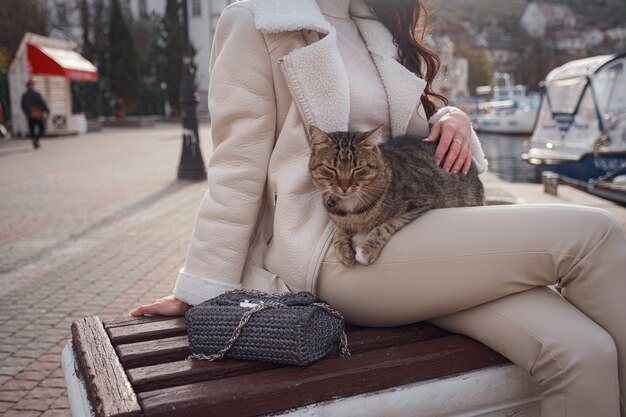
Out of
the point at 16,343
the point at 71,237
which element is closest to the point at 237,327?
the point at 16,343

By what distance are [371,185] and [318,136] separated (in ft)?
0.88

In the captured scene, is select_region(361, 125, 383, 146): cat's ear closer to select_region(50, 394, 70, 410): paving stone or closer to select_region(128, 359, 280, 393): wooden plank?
select_region(128, 359, 280, 393): wooden plank

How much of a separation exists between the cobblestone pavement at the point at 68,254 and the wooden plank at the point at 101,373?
115 centimetres

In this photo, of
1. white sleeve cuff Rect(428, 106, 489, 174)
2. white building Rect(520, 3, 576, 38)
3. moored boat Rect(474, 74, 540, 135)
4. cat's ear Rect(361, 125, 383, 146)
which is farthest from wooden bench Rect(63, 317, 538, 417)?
white building Rect(520, 3, 576, 38)

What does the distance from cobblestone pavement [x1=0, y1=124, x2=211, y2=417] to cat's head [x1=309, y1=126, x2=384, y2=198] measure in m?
1.92

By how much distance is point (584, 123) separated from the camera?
1708 cm

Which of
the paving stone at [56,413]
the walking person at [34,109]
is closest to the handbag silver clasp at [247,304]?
the paving stone at [56,413]

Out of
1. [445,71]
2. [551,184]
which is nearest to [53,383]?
[551,184]

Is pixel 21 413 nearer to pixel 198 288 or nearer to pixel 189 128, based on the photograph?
pixel 198 288

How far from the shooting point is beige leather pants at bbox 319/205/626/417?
1.94 meters

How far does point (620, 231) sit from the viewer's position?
2.05 m

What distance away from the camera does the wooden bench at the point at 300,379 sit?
1755 mm

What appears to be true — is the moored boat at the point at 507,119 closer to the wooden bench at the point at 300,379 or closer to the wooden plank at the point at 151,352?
the wooden bench at the point at 300,379

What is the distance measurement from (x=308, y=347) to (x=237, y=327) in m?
0.22
